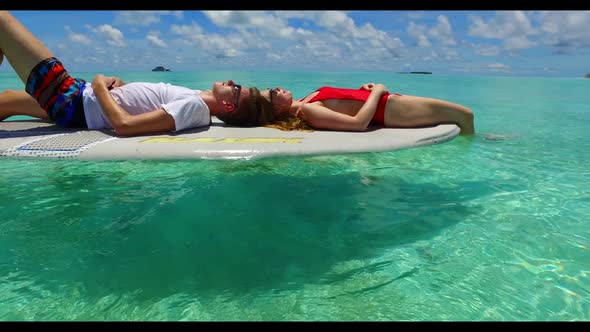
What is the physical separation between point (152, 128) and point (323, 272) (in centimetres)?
241

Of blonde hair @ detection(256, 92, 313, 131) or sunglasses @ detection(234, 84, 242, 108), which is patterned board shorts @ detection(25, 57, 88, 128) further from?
blonde hair @ detection(256, 92, 313, 131)

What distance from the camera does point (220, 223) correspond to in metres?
2.81

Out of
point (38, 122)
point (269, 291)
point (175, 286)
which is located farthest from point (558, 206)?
point (38, 122)

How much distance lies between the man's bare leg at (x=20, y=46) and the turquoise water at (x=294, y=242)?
1.01 meters

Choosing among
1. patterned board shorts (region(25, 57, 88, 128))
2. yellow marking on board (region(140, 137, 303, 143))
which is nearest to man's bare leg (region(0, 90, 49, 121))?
patterned board shorts (region(25, 57, 88, 128))

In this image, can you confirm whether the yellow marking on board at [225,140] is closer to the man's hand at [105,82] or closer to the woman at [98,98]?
the woman at [98,98]

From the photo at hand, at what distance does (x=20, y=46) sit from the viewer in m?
3.61

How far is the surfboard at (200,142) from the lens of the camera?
319cm

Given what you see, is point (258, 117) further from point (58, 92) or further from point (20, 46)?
point (20, 46)

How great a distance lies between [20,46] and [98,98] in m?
0.81

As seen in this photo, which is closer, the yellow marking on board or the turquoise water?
the turquoise water

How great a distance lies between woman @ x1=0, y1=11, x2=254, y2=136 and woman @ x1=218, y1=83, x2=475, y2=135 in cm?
31

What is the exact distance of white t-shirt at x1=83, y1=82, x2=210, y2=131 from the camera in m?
3.94
